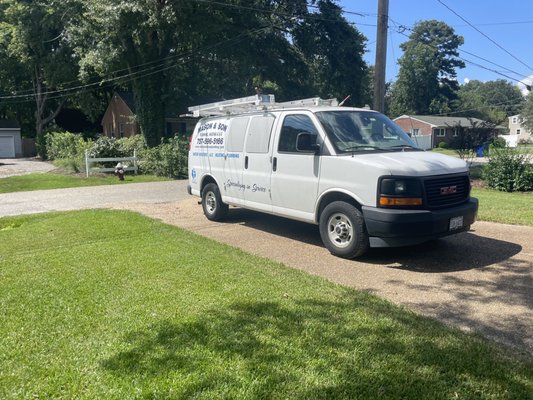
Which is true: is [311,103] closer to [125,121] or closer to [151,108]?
[151,108]

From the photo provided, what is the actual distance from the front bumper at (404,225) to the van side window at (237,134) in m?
3.06

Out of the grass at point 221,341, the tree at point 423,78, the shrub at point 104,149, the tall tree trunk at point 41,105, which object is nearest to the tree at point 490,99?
the tree at point 423,78

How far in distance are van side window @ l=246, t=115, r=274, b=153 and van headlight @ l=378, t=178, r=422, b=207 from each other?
250 centimetres

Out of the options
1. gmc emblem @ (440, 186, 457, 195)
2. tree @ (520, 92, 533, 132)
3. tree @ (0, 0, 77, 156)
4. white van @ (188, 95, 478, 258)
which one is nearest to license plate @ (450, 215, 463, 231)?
white van @ (188, 95, 478, 258)

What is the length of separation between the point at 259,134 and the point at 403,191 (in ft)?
9.68

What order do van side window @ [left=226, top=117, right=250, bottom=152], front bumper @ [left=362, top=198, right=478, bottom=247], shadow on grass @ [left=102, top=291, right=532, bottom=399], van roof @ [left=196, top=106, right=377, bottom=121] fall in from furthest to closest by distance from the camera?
van side window @ [left=226, top=117, right=250, bottom=152], van roof @ [left=196, top=106, right=377, bottom=121], front bumper @ [left=362, top=198, right=478, bottom=247], shadow on grass @ [left=102, top=291, right=532, bottom=399]

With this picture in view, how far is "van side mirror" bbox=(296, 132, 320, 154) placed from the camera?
21.9ft

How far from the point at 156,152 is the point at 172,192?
246 inches

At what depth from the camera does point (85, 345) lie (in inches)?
144

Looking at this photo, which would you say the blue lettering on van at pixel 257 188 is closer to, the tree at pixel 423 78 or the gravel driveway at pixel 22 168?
the gravel driveway at pixel 22 168

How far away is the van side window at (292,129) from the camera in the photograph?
695cm

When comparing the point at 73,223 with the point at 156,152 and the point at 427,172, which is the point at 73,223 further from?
the point at 156,152

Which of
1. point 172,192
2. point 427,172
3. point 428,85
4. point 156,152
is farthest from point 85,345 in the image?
point 428,85

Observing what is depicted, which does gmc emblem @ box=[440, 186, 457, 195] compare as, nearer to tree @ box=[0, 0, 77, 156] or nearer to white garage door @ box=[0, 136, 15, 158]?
tree @ box=[0, 0, 77, 156]
